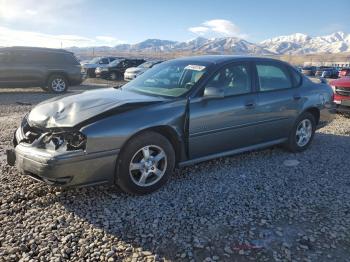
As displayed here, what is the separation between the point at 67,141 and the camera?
12.4 ft

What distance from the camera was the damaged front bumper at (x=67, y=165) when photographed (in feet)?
12.0

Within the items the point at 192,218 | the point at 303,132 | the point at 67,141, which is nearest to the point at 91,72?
the point at 303,132

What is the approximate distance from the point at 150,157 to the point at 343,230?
2.10 metres

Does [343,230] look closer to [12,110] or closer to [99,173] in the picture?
[99,173]

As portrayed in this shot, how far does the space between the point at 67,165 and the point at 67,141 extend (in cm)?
26

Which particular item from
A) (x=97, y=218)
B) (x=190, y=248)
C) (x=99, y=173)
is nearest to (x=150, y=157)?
(x=99, y=173)

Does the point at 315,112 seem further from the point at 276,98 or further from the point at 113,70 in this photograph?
the point at 113,70

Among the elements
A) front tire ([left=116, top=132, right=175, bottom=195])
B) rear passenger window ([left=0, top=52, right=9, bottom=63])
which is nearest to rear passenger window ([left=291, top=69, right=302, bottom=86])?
front tire ([left=116, top=132, right=175, bottom=195])

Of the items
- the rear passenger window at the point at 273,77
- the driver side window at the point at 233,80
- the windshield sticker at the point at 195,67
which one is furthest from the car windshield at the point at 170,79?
the rear passenger window at the point at 273,77

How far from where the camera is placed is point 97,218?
3.68 meters

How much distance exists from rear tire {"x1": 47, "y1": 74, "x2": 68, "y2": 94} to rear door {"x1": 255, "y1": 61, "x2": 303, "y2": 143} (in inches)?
439

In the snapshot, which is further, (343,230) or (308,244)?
(343,230)

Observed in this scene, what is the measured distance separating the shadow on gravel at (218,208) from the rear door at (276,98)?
60cm

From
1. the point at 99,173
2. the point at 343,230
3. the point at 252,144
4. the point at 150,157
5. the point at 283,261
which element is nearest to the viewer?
the point at 283,261
